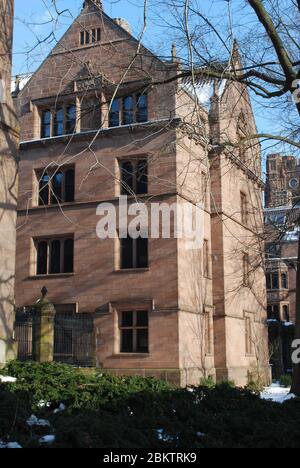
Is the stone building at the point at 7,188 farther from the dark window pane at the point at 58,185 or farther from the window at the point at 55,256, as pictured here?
the dark window pane at the point at 58,185

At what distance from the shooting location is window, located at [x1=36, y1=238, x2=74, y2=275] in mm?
27266

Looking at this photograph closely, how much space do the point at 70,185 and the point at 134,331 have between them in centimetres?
789

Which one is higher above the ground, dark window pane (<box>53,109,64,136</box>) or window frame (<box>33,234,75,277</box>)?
dark window pane (<box>53,109,64,136</box>)

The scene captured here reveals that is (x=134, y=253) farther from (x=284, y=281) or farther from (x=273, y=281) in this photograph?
(x=284, y=281)

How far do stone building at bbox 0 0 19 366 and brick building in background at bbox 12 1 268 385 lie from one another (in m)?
7.16

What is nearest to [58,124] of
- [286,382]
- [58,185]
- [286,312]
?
[58,185]

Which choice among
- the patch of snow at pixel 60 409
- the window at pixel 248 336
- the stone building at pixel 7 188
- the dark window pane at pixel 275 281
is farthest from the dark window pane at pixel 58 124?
the dark window pane at pixel 275 281

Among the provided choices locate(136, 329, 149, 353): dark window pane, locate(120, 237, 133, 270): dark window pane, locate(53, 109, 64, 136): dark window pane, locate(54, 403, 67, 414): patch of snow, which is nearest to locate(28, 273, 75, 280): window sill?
locate(120, 237, 133, 270): dark window pane

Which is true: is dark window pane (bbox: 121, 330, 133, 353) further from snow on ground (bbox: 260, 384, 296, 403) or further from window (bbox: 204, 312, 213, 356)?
snow on ground (bbox: 260, 384, 296, 403)
